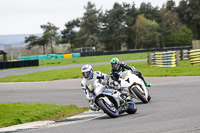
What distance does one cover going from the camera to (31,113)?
10.7m

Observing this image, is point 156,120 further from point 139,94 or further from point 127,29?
point 127,29

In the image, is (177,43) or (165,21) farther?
(165,21)

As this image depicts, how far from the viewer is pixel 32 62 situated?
44.4 m

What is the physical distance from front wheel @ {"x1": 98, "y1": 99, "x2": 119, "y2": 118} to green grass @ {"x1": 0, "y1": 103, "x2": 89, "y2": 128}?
1.70 m

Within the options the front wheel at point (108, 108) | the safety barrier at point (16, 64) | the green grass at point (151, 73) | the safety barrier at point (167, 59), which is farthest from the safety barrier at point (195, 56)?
the safety barrier at point (16, 64)

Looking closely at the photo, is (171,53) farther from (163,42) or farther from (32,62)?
(163,42)

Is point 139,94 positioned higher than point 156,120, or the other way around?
point 139,94

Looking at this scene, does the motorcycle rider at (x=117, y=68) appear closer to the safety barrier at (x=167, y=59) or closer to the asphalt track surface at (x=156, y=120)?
the asphalt track surface at (x=156, y=120)

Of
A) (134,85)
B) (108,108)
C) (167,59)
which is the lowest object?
(108,108)

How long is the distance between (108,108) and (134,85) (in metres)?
2.46

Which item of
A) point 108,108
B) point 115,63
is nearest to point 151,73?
point 115,63

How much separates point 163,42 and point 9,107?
3242 inches

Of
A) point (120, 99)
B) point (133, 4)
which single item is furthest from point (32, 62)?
point (133, 4)

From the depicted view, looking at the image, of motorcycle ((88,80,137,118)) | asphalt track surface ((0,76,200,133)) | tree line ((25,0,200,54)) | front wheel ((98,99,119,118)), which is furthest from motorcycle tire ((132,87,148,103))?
tree line ((25,0,200,54))
